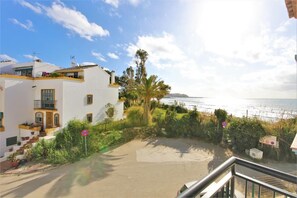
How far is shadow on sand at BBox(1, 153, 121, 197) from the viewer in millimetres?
6869

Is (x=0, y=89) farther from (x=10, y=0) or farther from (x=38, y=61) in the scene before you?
(x=10, y=0)

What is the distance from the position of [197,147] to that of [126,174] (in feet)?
17.0

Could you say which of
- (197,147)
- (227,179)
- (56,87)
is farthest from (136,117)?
(227,179)

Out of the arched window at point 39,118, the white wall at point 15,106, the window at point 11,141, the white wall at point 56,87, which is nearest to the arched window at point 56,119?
the white wall at point 56,87

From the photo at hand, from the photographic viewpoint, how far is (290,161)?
350 inches

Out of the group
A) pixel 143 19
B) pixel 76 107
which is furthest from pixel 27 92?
pixel 143 19

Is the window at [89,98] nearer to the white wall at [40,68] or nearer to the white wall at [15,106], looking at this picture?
the white wall at [15,106]

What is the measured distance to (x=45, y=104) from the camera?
15758mm

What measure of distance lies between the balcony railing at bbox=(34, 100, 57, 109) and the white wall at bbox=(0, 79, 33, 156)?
519mm

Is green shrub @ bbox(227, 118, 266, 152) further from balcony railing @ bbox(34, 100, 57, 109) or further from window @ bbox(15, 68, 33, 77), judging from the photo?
window @ bbox(15, 68, 33, 77)

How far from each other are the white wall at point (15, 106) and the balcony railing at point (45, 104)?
519 mm

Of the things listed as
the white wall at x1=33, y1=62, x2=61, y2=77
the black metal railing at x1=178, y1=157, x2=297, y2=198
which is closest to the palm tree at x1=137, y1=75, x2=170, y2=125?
the white wall at x1=33, y1=62, x2=61, y2=77

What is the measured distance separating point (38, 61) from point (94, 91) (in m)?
6.90

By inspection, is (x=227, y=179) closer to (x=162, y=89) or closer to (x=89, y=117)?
(x=162, y=89)
